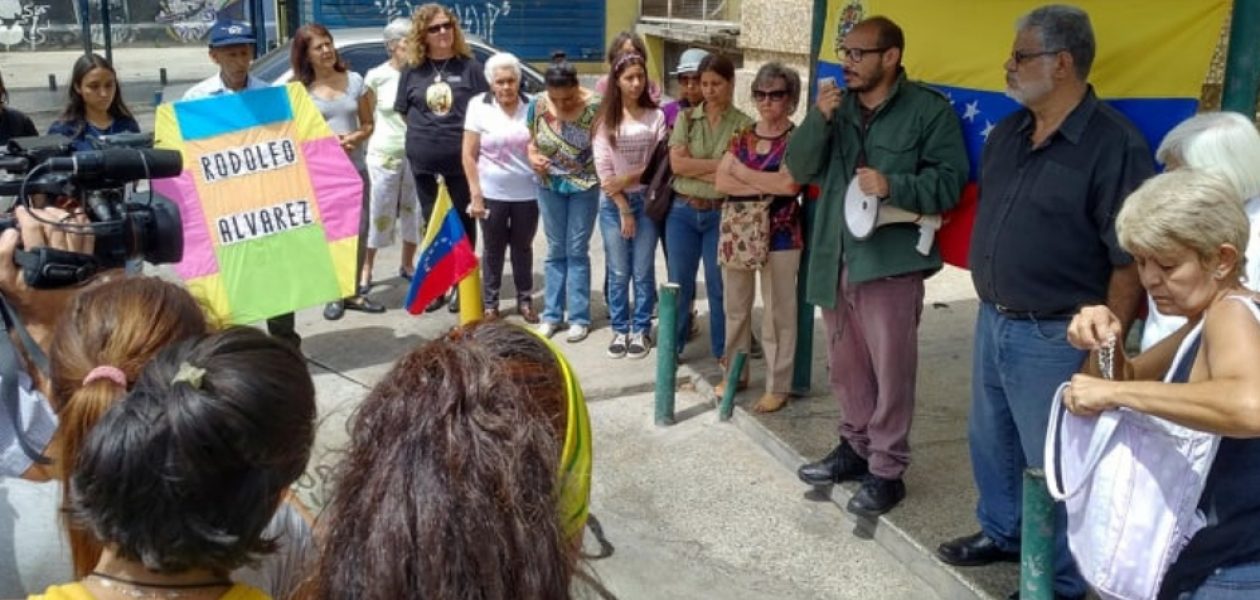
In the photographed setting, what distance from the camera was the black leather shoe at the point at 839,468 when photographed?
4484 millimetres

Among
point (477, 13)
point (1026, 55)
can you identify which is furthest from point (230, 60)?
point (477, 13)

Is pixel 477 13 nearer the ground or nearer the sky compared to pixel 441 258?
nearer the sky

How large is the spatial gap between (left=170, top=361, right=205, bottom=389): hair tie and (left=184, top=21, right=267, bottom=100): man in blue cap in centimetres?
450

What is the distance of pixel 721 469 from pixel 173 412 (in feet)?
11.7

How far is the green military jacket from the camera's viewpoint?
12.9ft

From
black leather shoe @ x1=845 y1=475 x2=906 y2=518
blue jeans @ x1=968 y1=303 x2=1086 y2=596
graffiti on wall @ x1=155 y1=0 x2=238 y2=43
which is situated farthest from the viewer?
graffiti on wall @ x1=155 y1=0 x2=238 y2=43

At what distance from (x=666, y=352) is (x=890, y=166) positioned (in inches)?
62.3

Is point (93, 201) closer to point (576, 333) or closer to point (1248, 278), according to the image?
point (1248, 278)

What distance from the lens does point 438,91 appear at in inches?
259

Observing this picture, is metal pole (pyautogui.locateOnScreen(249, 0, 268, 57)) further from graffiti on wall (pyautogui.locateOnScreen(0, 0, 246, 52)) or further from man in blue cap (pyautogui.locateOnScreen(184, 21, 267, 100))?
graffiti on wall (pyautogui.locateOnScreen(0, 0, 246, 52))

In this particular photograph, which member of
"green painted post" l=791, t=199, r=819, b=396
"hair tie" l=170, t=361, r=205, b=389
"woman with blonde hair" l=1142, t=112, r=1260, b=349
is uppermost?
"woman with blonde hair" l=1142, t=112, r=1260, b=349

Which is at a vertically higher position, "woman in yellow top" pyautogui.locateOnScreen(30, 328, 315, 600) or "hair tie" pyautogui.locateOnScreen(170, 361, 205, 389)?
"hair tie" pyautogui.locateOnScreen(170, 361, 205, 389)

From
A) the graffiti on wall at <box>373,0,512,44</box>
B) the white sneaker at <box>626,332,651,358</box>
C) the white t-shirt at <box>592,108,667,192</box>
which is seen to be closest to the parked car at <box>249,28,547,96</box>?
the white t-shirt at <box>592,108,667,192</box>

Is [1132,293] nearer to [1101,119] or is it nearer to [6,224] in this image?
[1101,119]
